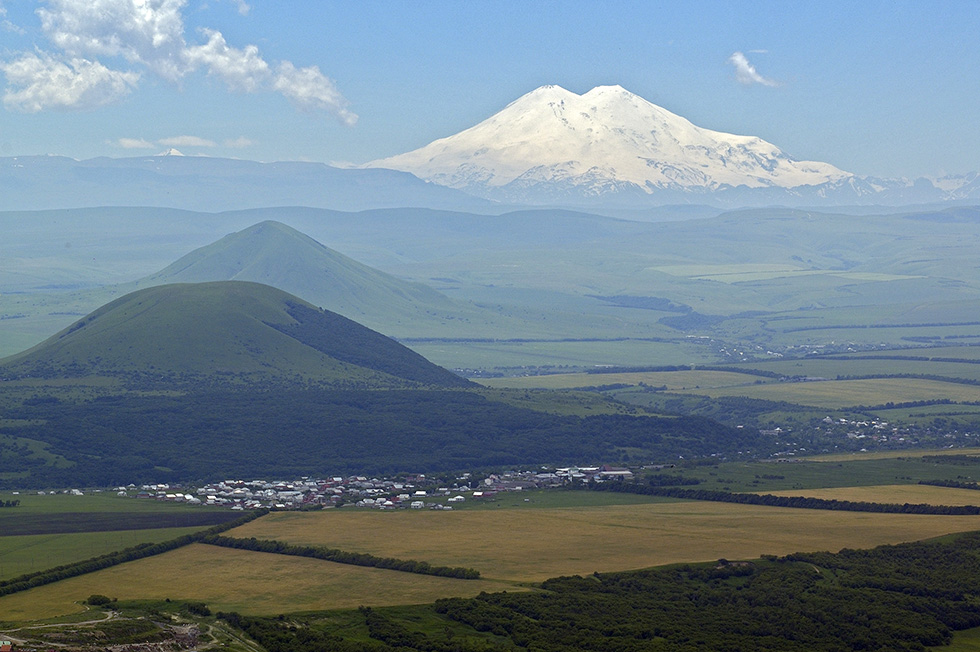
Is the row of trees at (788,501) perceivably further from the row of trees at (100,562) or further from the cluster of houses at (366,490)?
the row of trees at (100,562)

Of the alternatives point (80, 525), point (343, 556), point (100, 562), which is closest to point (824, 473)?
point (343, 556)

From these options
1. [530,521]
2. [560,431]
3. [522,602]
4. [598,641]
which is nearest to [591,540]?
[530,521]

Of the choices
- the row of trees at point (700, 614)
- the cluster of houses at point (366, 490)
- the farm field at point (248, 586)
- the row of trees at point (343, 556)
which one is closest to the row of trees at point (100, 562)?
the farm field at point (248, 586)

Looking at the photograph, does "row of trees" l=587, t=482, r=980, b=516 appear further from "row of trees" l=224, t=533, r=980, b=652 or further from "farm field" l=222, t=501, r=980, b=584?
"row of trees" l=224, t=533, r=980, b=652

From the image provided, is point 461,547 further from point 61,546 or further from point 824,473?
point 824,473

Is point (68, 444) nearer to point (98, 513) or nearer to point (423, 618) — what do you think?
point (98, 513)

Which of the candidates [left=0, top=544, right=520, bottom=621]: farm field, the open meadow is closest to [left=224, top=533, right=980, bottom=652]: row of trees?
[left=0, top=544, right=520, bottom=621]: farm field
